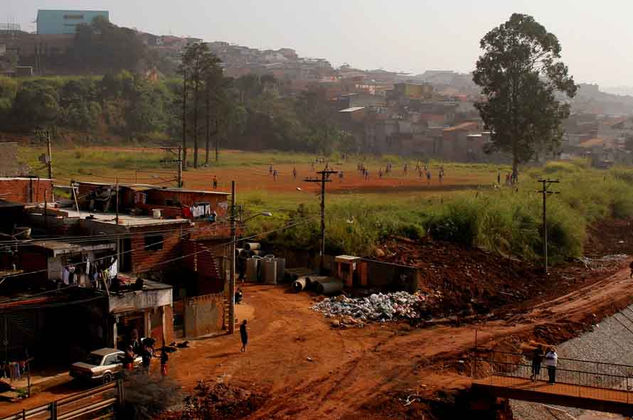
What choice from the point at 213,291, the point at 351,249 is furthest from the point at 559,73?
the point at 213,291

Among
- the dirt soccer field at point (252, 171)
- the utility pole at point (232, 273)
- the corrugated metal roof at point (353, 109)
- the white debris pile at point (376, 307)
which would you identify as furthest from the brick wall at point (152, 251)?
the corrugated metal roof at point (353, 109)

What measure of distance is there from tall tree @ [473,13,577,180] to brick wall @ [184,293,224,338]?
1413 inches

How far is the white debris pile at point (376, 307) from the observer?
1146 inches

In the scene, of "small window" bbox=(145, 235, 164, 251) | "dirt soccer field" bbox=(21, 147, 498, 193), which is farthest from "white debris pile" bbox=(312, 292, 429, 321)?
"dirt soccer field" bbox=(21, 147, 498, 193)

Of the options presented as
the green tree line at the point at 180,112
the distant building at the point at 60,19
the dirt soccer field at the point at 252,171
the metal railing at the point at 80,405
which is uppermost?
the distant building at the point at 60,19

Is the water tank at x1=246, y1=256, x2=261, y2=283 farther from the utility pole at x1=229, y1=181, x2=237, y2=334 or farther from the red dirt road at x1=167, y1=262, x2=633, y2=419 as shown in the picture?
the utility pole at x1=229, y1=181, x2=237, y2=334

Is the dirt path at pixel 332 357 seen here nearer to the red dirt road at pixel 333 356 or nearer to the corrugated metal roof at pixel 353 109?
the red dirt road at pixel 333 356

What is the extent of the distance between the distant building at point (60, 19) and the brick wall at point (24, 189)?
119m

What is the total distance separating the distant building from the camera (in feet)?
471

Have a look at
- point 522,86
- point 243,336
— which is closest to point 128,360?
point 243,336

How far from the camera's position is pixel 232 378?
70.5 ft

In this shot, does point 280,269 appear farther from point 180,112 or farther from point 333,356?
point 180,112

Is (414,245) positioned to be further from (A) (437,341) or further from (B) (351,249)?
(A) (437,341)

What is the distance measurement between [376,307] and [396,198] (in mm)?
19822
